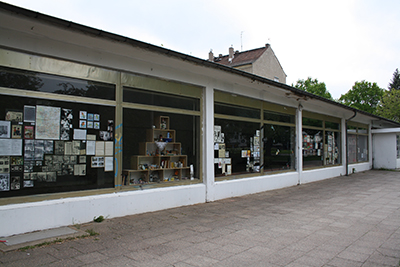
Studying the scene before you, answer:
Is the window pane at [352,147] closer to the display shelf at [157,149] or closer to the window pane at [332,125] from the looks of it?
the window pane at [332,125]

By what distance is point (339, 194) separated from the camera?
10383 mm

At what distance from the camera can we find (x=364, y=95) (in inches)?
2484

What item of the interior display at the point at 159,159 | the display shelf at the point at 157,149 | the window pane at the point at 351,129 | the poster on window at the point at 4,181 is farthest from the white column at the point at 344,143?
the poster on window at the point at 4,181

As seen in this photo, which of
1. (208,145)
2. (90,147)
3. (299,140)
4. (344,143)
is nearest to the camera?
(90,147)

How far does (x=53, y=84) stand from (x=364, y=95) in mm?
67403

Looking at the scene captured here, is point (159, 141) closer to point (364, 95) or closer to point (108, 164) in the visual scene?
point (108, 164)

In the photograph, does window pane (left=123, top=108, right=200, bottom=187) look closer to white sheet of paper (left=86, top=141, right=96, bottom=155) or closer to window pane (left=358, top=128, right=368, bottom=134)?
white sheet of paper (left=86, top=141, right=96, bottom=155)

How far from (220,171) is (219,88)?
93.0 inches

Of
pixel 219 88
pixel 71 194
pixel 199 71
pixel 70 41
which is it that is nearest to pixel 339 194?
pixel 219 88

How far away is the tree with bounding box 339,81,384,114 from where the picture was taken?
62094 mm

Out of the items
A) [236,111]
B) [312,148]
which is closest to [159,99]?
[236,111]

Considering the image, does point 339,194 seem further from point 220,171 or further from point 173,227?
point 173,227

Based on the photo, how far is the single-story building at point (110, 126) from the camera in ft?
17.3

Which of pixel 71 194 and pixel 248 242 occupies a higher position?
pixel 71 194
